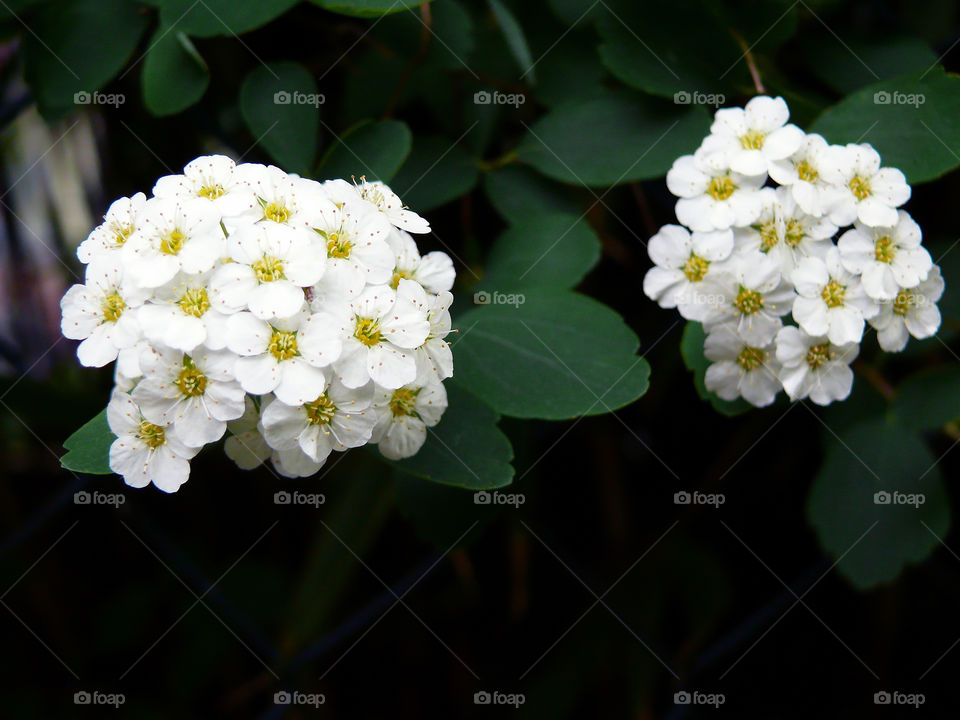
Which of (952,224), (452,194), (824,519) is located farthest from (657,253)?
(952,224)

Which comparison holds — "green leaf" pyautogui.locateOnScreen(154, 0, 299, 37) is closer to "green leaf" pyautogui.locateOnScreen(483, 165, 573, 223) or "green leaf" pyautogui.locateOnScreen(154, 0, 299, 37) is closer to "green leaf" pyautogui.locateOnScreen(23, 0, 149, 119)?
"green leaf" pyautogui.locateOnScreen(23, 0, 149, 119)

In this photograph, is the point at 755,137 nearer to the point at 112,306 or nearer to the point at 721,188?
the point at 721,188

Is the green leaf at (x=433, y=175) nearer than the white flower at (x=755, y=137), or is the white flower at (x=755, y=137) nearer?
the white flower at (x=755, y=137)

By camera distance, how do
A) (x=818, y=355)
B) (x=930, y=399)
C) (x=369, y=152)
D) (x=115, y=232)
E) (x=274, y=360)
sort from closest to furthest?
(x=274, y=360)
(x=115, y=232)
(x=818, y=355)
(x=369, y=152)
(x=930, y=399)

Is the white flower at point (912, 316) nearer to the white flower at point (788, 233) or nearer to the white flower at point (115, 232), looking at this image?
the white flower at point (788, 233)

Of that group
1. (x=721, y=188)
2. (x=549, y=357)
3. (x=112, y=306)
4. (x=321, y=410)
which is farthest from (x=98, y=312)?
(x=721, y=188)

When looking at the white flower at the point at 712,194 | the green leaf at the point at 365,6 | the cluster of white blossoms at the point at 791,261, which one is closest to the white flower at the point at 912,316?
the cluster of white blossoms at the point at 791,261

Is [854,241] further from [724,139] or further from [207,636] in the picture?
[207,636]
